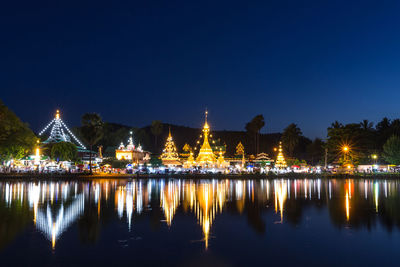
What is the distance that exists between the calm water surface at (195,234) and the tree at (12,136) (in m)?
23.1

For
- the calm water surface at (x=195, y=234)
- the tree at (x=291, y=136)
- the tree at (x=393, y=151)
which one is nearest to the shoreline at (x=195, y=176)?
the tree at (x=393, y=151)

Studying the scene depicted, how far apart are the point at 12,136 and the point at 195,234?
36.1 metres

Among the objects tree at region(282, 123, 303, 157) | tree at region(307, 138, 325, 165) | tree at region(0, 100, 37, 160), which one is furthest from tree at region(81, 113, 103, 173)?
tree at region(307, 138, 325, 165)

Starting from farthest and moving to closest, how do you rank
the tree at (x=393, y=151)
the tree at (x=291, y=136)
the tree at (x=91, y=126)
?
the tree at (x=291, y=136)
the tree at (x=393, y=151)
the tree at (x=91, y=126)

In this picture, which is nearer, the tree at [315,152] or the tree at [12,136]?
the tree at [12,136]

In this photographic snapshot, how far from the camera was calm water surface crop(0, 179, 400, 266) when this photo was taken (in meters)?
8.09

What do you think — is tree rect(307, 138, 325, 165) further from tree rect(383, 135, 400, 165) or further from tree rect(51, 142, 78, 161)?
tree rect(51, 142, 78, 161)

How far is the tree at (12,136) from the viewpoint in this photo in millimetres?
36594

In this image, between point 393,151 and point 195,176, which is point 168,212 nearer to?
point 195,176

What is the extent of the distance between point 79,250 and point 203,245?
332cm

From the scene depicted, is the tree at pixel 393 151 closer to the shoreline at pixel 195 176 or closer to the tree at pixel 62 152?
the shoreline at pixel 195 176

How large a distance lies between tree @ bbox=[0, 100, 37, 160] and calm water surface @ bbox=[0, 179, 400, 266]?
23.1 m

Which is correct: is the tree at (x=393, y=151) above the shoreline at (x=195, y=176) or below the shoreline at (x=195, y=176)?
above

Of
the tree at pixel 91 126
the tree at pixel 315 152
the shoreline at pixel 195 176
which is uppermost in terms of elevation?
the tree at pixel 91 126
